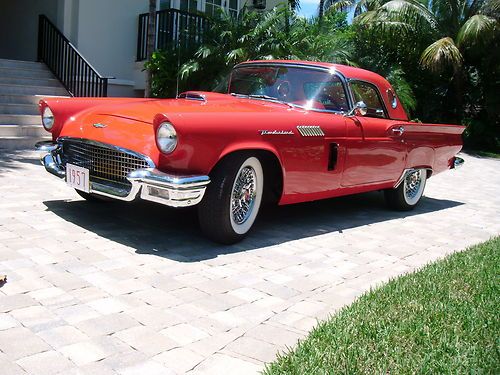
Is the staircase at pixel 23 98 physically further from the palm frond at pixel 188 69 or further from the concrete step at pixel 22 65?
the palm frond at pixel 188 69

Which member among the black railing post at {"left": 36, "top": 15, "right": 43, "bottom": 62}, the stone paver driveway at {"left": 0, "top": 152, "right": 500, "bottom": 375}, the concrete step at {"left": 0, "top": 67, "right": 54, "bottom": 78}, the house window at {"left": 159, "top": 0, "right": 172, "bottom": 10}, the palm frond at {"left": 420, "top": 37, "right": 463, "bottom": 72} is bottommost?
the stone paver driveway at {"left": 0, "top": 152, "right": 500, "bottom": 375}

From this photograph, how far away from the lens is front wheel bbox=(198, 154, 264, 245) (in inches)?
177

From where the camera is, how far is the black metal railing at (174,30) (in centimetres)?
1262

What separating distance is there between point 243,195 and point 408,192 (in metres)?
3.14

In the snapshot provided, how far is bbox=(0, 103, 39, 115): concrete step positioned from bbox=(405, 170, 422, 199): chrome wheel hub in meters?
6.66

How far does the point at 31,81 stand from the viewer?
36.7 feet

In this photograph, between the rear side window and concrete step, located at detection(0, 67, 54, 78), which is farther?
concrete step, located at detection(0, 67, 54, 78)

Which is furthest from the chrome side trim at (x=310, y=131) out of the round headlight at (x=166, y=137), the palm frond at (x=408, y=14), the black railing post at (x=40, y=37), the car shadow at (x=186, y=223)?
the palm frond at (x=408, y=14)

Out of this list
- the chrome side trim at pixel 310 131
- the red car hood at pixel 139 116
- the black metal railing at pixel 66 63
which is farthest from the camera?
the black metal railing at pixel 66 63

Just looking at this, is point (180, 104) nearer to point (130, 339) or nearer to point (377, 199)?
point (130, 339)

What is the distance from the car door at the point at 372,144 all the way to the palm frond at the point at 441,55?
1112cm

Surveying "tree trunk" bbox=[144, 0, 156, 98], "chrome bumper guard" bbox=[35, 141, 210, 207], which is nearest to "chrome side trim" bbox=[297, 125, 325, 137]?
"chrome bumper guard" bbox=[35, 141, 210, 207]

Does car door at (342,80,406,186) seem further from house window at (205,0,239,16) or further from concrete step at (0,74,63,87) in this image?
house window at (205,0,239,16)

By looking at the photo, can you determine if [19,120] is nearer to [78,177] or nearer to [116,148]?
[78,177]
